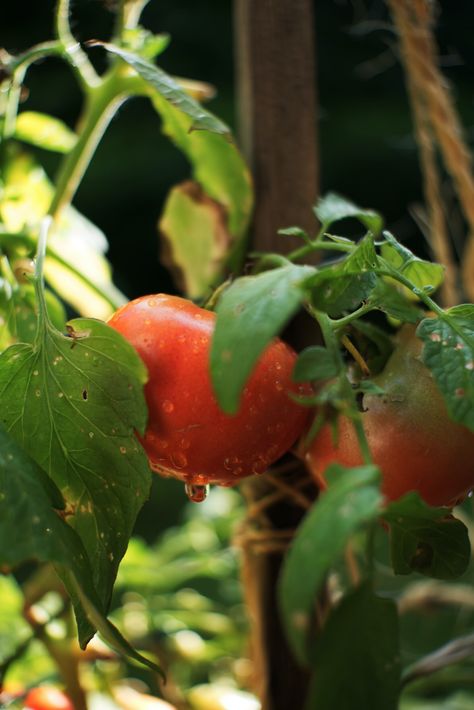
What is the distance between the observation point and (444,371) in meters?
0.19

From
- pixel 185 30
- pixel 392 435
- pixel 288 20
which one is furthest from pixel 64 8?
pixel 185 30

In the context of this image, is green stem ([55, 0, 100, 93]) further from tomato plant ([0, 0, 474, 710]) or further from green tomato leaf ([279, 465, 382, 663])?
green tomato leaf ([279, 465, 382, 663])

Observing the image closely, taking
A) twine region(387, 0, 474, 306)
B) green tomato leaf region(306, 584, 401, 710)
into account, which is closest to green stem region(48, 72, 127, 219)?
twine region(387, 0, 474, 306)

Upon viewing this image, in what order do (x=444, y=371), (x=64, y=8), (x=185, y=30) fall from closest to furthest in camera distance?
1. (x=444, y=371)
2. (x=64, y=8)
3. (x=185, y=30)

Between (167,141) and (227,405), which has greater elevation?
(227,405)

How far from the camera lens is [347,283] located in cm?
19

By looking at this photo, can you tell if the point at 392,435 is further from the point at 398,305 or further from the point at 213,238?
the point at 213,238

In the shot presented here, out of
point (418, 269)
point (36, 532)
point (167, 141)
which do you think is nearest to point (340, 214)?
point (418, 269)

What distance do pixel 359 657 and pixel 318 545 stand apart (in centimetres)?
3

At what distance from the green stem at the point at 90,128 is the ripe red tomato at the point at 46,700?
197 millimetres

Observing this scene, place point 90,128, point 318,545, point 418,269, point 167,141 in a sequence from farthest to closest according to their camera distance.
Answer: point 167,141
point 90,128
point 418,269
point 318,545

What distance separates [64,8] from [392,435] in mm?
201

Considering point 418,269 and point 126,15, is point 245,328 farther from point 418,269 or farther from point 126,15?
point 126,15

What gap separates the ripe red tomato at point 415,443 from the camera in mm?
216
